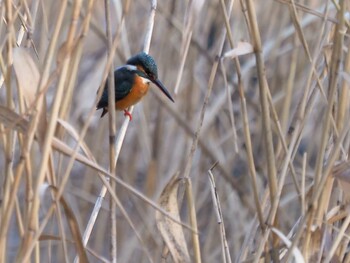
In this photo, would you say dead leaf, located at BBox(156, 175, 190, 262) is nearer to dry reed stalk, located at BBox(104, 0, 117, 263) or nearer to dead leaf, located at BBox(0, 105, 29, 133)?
dry reed stalk, located at BBox(104, 0, 117, 263)

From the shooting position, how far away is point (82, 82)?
8.93ft

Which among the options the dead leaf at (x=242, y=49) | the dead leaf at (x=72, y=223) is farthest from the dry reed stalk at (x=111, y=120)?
the dead leaf at (x=242, y=49)

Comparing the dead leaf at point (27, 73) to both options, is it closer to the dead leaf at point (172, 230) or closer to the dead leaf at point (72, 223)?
the dead leaf at point (72, 223)

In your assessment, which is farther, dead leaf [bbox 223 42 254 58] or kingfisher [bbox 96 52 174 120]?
kingfisher [bbox 96 52 174 120]

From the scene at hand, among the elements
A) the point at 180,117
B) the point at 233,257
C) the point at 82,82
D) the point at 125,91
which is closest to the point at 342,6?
the point at 125,91

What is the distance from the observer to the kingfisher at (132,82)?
1760mm

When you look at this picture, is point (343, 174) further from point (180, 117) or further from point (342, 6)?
point (180, 117)

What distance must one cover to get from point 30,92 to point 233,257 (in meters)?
1.49

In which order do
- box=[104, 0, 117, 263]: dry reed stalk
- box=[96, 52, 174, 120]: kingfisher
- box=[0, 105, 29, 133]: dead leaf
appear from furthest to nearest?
box=[96, 52, 174, 120]: kingfisher
box=[104, 0, 117, 263]: dry reed stalk
box=[0, 105, 29, 133]: dead leaf

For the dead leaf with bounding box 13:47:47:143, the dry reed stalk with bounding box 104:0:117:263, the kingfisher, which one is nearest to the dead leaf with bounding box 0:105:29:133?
the dead leaf with bounding box 13:47:47:143

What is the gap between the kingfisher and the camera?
1.76 m

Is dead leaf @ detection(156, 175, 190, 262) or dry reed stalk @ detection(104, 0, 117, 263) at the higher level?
dry reed stalk @ detection(104, 0, 117, 263)

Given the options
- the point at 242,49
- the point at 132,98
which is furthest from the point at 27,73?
the point at 132,98

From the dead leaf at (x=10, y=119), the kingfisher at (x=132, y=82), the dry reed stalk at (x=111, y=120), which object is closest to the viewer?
the dead leaf at (x=10, y=119)
